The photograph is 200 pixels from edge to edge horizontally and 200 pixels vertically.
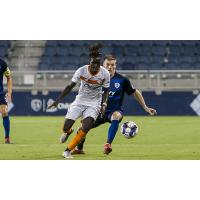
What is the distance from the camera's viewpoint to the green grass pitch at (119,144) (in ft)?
43.4

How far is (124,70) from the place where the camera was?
112ft

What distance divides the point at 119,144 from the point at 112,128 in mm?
3061

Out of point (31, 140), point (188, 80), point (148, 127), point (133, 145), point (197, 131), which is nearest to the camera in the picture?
point (133, 145)

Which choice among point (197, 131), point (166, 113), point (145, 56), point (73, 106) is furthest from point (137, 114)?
point (73, 106)

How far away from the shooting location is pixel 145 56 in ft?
122

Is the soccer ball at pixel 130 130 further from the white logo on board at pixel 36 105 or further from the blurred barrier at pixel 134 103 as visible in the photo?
the white logo on board at pixel 36 105

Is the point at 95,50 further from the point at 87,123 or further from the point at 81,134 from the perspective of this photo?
the point at 81,134

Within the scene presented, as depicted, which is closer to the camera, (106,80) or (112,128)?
(106,80)

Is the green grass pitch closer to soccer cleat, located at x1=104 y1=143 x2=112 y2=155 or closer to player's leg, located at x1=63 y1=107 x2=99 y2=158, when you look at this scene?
soccer cleat, located at x1=104 y1=143 x2=112 y2=155

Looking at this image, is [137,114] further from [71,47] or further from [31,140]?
[31,140]

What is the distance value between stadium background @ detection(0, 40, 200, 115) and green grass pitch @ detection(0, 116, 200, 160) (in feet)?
22.6

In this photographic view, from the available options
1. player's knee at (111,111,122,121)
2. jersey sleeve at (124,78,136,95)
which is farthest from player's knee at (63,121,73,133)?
jersey sleeve at (124,78,136,95)

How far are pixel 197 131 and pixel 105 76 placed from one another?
8807 millimetres

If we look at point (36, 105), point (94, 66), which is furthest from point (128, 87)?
point (36, 105)
